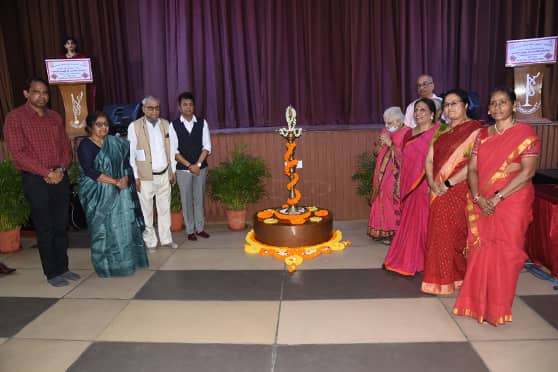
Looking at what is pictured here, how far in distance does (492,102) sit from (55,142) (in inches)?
128

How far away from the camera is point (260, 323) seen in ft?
9.70

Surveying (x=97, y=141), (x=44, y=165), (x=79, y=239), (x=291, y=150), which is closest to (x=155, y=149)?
(x=97, y=141)

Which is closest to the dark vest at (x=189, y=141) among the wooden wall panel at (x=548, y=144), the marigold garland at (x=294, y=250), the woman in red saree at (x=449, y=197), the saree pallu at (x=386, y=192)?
the marigold garland at (x=294, y=250)

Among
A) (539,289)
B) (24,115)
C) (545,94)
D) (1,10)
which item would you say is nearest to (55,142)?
(24,115)

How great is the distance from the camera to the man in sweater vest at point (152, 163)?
436 centimetres

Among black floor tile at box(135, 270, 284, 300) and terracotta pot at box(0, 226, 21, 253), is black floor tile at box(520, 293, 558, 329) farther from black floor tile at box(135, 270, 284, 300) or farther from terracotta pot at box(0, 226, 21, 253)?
terracotta pot at box(0, 226, 21, 253)

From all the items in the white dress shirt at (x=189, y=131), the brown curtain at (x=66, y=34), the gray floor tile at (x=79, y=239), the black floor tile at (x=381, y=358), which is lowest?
the gray floor tile at (x=79, y=239)

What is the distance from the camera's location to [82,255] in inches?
179

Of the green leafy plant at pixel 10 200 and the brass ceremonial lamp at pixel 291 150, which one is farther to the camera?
the green leafy plant at pixel 10 200

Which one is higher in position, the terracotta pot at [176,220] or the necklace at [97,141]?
the necklace at [97,141]

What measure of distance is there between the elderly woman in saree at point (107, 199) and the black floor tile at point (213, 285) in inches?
14.5

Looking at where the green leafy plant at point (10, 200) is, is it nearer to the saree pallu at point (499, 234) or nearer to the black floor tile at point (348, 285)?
the black floor tile at point (348, 285)

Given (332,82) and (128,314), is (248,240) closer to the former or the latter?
(128,314)

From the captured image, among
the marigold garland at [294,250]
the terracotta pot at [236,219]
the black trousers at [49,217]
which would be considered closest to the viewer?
the black trousers at [49,217]
